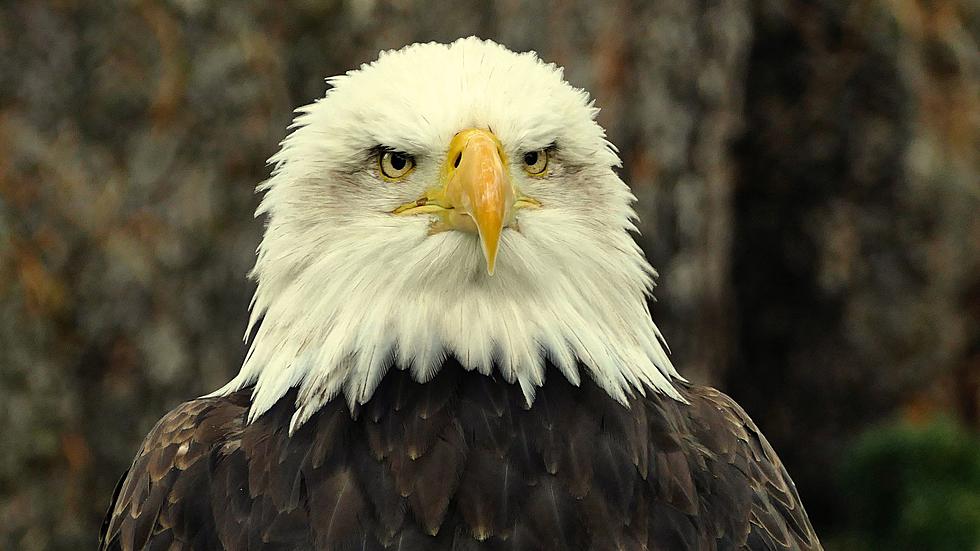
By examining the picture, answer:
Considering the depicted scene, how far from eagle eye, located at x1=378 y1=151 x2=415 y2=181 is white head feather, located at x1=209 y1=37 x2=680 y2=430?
2 cm

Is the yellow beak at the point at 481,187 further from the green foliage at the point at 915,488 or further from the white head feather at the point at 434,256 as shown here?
the green foliage at the point at 915,488

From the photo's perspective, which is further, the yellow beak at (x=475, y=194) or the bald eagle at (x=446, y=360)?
the bald eagle at (x=446, y=360)

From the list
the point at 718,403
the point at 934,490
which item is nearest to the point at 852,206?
the point at 934,490

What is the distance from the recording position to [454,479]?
10.3 ft

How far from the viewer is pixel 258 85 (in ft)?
20.8

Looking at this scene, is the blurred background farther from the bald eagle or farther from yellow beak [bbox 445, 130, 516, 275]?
yellow beak [bbox 445, 130, 516, 275]

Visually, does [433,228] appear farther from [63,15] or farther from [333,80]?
[63,15]

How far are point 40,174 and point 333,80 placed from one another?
10.7ft

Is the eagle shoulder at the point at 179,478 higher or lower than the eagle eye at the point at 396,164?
lower

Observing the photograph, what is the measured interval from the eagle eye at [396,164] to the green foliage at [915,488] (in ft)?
15.4

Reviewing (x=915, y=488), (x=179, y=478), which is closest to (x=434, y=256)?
(x=179, y=478)

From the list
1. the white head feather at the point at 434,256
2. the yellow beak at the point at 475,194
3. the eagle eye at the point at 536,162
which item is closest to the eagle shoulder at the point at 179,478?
the white head feather at the point at 434,256

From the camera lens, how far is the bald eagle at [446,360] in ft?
10.2

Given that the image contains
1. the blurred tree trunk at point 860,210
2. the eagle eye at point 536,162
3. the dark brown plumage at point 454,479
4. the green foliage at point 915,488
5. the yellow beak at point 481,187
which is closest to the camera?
the yellow beak at point 481,187
